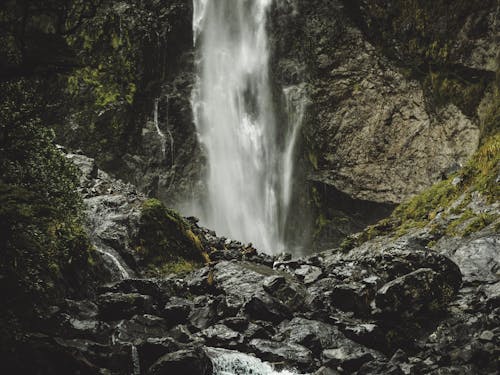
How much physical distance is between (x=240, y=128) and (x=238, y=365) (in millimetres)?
26557

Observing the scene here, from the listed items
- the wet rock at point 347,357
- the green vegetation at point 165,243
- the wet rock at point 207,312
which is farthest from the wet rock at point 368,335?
the green vegetation at point 165,243

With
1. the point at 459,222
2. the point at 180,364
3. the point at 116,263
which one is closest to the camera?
the point at 180,364

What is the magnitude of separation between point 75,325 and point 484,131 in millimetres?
25722

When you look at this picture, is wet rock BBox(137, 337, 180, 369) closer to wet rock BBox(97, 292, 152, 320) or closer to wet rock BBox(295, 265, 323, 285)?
wet rock BBox(97, 292, 152, 320)

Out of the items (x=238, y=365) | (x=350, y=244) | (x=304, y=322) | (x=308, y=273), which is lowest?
(x=238, y=365)

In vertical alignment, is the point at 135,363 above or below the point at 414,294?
below

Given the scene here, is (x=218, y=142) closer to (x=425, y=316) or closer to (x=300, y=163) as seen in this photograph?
(x=300, y=163)

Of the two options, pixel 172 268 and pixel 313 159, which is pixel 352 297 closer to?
pixel 172 268

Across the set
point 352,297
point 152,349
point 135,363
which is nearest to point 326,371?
point 352,297

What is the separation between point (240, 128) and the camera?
36000mm

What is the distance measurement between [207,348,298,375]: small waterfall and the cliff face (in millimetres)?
22895

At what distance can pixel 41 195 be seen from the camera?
944 cm

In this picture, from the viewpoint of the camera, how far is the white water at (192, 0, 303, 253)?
111 feet

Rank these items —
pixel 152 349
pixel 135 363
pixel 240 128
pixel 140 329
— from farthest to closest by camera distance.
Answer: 1. pixel 240 128
2. pixel 140 329
3. pixel 152 349
4. pixel 135 363
